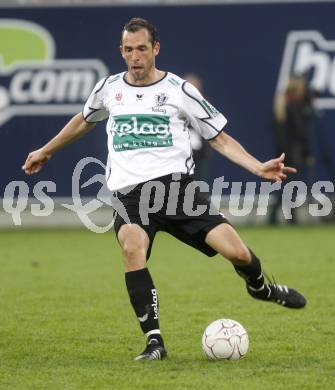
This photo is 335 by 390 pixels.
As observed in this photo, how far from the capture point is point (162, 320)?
29.1 ft

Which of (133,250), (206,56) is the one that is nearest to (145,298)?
(133,250)

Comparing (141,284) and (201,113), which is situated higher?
(201,113)

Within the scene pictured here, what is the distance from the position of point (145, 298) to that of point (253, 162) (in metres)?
1.17

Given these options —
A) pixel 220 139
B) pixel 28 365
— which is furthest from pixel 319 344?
pixel 28 365

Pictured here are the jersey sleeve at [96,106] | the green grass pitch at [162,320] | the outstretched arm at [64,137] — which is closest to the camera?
the green grass pitch at [162,320]

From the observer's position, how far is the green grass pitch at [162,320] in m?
6.43

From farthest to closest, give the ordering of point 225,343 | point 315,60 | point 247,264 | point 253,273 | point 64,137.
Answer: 1. point 315,60
2. point 64,137
3. point 253,273
4. point 247,264
5. point 225,343

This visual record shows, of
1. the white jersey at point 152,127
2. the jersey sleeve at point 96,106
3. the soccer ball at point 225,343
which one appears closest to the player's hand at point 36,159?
the jersey sleeve at point 96,106

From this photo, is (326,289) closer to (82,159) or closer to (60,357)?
(60,357)

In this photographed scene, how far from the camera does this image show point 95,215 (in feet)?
65.9

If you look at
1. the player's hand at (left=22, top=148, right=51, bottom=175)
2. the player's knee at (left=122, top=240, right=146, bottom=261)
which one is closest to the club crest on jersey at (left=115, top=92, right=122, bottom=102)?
the player's hand at (left=22, top=148, right=51, bottom=175)

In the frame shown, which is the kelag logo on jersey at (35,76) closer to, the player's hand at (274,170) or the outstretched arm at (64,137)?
the outstretched arm at (64,137)

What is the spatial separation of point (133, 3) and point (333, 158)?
14.5 feet

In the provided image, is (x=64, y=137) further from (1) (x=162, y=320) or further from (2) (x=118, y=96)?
(1) (x=162, y=320)
